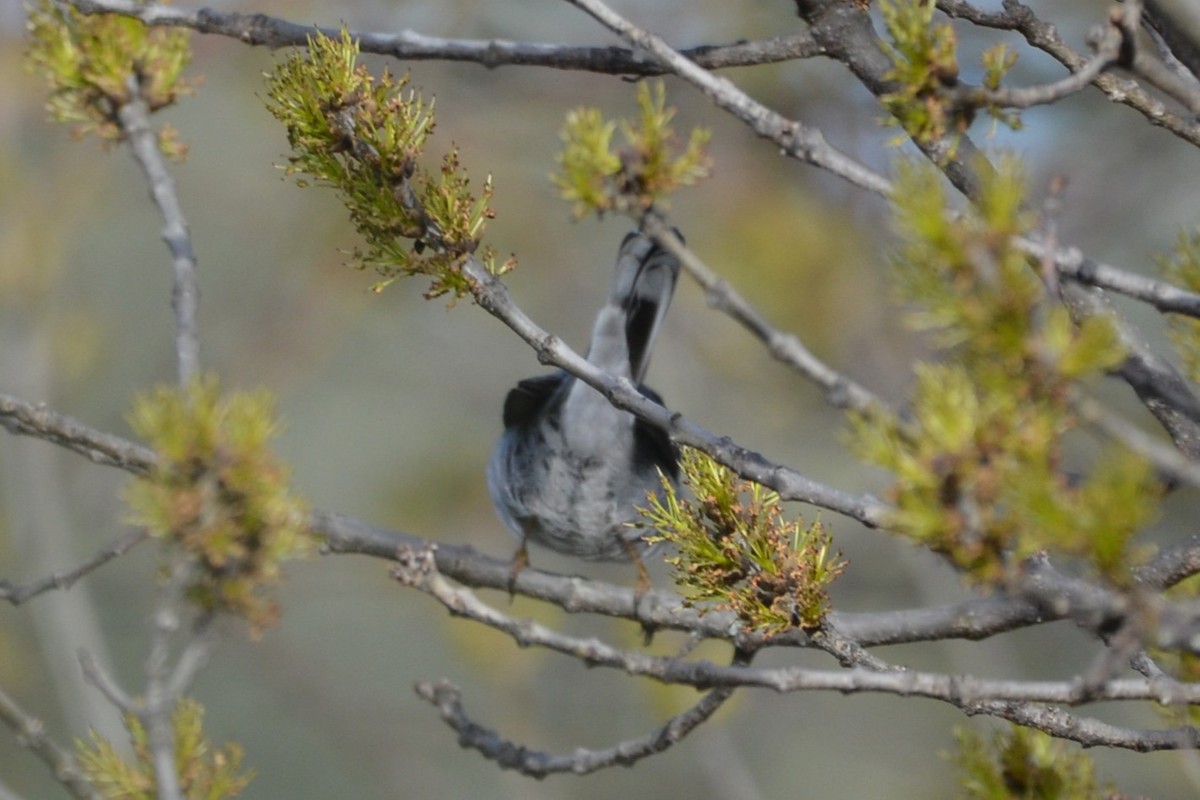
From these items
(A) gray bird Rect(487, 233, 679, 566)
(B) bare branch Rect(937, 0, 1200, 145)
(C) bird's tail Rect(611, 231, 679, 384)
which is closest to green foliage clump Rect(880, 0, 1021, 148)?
(B) bare branch Rect(937, 0, 1200, 145)

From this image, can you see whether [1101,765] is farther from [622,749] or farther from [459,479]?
[622,749]

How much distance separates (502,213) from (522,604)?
284 cm

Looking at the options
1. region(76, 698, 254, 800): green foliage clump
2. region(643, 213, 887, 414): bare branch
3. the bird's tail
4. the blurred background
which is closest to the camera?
region(643, 213, 887, 414): bare branch

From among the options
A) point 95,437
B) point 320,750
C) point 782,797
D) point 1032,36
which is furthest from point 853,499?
point 320,750

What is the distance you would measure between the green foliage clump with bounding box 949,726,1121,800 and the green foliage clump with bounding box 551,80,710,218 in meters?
1.00

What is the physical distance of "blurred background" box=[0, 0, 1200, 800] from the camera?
17.3 ft

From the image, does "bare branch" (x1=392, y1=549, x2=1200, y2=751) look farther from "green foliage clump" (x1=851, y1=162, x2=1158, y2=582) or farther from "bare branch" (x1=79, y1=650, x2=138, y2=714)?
"bare branch" (x1=79, y1=650, x2=138, y2=714)

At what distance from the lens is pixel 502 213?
722 cm

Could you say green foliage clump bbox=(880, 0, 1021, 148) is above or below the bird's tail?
below

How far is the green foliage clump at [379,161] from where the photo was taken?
158 centimetres

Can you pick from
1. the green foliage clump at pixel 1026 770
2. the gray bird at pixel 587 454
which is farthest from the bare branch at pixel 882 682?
Answer: the gray bird at pixel 587 454

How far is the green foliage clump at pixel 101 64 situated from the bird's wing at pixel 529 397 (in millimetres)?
1708

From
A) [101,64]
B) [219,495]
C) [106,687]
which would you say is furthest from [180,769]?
[101,64]

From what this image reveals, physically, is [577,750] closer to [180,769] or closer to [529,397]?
[180,769]
